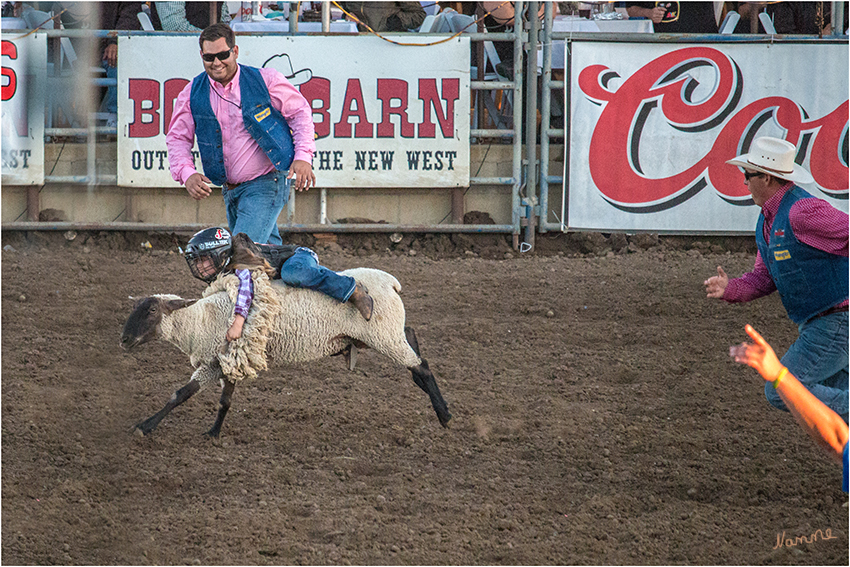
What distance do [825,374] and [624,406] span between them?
6.04ft

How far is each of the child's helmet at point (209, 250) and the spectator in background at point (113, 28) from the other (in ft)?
15.9

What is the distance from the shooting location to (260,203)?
4.59 m

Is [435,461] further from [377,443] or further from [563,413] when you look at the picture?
[563,413]

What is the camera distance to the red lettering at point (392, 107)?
8445 millimetres

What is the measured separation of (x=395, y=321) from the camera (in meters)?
4.68

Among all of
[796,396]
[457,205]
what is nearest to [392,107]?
[457,205]

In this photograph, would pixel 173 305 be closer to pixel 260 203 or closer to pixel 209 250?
pixel 209 250

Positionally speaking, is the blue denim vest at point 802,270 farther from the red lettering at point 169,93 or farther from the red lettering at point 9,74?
the red lettering at point 9,74

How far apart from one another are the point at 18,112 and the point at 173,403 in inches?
216

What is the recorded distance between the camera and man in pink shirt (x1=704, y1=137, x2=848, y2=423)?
3.60 metres

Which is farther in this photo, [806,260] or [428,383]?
[428,383]

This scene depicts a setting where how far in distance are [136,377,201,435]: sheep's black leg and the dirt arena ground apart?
0.09m

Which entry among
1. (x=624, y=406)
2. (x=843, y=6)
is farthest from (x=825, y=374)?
(x=843, y=6)

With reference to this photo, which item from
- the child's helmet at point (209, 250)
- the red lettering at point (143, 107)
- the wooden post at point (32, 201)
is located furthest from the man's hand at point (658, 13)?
the wooden post at point (32, 201)
